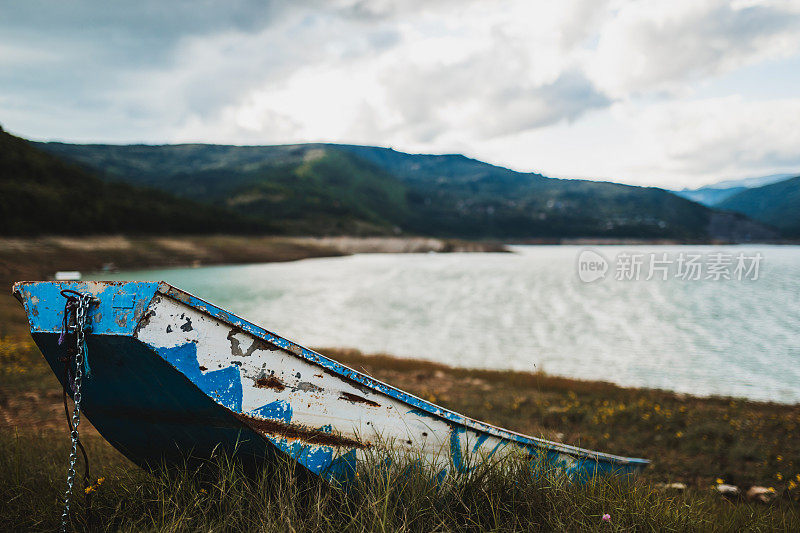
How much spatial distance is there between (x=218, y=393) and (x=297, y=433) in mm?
620

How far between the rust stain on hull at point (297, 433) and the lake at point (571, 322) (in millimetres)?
17289

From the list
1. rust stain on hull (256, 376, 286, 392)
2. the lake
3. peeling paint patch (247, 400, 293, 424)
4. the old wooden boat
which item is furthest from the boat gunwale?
the lake

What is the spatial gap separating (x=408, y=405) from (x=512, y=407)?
783 centimetres

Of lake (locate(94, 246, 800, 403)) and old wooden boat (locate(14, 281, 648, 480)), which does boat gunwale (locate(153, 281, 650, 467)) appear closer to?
old wooden boat (locate(14, 281, 648, 480))

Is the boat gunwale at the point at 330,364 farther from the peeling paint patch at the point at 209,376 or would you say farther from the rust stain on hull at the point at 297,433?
the rust stain on hull at the point at 297,433

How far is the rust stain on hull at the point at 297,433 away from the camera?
2979mm

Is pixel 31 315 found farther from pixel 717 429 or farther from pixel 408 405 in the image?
pixel 717 429

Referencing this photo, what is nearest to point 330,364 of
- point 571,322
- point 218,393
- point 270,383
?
point 270,383

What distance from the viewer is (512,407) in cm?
1047

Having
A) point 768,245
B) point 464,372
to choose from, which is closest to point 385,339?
point 464,372

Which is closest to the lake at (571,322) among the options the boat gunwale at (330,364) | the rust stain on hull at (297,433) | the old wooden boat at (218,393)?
the boat gunwale at (330,364)

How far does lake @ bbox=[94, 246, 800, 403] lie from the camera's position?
20.7 m

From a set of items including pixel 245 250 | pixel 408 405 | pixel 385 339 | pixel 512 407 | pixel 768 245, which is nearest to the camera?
pixel 408 405

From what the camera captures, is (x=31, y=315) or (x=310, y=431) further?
(x=310, y=431)
